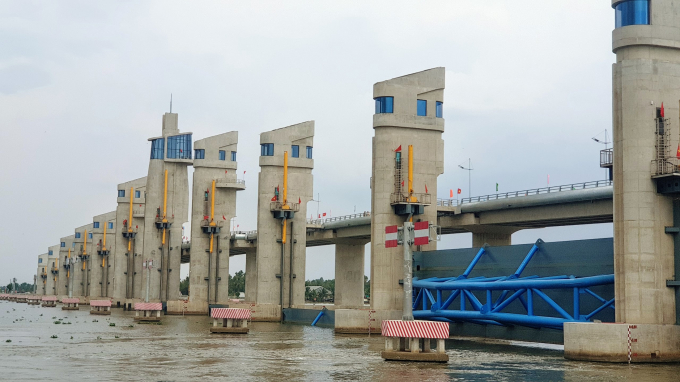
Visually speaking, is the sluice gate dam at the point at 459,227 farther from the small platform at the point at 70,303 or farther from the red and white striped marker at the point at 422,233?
the small platform at the point at 70,303

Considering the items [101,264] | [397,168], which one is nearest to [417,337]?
[397,168]

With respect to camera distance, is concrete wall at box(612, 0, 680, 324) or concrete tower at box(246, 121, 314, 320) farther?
concrete tower at box(246, 121, 314, 320)

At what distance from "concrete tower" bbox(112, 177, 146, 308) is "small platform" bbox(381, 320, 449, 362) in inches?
4083

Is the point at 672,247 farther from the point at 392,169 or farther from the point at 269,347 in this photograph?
the point at 392,169

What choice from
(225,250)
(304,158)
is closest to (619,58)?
(304,158)

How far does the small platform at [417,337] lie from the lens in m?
39.9

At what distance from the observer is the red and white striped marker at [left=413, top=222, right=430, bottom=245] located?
4044 centimetres

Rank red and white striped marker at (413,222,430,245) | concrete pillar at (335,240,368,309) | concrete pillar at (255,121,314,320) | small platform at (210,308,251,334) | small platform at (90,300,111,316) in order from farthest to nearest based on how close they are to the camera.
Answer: small platform at (90,300,111,316) → concrete pillar at (335,240,368,309) → concrete pillar at (255,121,314,320) → small platform at (210,308,251,334) → red and white striped marker at (413,222,430,245)

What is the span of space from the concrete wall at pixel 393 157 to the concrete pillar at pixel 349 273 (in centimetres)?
4342

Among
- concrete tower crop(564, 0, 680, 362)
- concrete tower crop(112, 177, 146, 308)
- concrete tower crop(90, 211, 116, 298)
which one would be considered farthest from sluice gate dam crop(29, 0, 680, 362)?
concrete tower crop(90, 211, 116, 298)

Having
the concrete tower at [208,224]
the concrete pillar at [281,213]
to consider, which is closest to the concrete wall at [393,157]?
the concrete pillar at [281,213]

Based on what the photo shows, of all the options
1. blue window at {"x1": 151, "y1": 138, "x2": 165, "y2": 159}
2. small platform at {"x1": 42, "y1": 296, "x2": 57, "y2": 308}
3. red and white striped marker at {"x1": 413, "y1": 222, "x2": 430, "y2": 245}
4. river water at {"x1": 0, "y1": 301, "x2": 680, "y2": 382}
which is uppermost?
blue window at {"x1": 151, "y1": 138, "x2": 165, "y2": 159}

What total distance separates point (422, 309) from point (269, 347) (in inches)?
741

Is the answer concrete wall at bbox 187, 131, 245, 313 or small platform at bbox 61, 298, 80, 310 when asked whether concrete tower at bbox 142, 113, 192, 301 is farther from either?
small platform at bbox 61, 298, 80, 310
